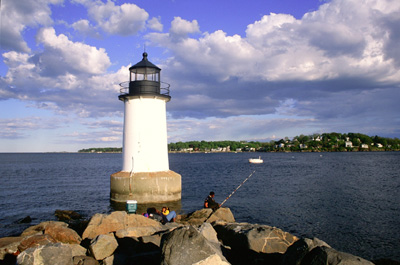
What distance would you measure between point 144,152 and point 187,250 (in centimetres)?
1331

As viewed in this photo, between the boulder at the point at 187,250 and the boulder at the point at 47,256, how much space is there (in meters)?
2.81

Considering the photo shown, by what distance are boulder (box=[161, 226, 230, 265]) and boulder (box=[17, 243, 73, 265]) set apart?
281cm

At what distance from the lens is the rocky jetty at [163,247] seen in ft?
21.5

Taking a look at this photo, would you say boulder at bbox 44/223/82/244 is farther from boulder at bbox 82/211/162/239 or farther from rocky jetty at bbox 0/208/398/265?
boulder at bbox 82/211/162/239

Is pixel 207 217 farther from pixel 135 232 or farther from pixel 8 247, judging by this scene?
pixel 8 247

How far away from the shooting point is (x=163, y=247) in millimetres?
6785

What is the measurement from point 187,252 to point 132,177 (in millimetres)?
12982

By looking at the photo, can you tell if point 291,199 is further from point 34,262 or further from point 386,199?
point 34,262

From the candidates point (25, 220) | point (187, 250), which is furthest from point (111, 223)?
point (25, 220)

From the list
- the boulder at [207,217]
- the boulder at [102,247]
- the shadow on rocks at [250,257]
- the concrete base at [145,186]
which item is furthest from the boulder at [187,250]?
the concrete base at [145,186]

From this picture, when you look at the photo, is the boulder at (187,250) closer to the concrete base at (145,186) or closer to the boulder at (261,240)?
the boulder at (261,240)

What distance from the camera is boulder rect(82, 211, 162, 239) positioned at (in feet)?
36.7

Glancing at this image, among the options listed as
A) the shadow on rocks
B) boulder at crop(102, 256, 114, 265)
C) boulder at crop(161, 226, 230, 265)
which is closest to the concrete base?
the shadow on rocks

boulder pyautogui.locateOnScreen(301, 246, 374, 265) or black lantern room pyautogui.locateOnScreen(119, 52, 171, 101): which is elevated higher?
black lantern room pyautogui.locateOnScreen(119, 52, 171, 101)
